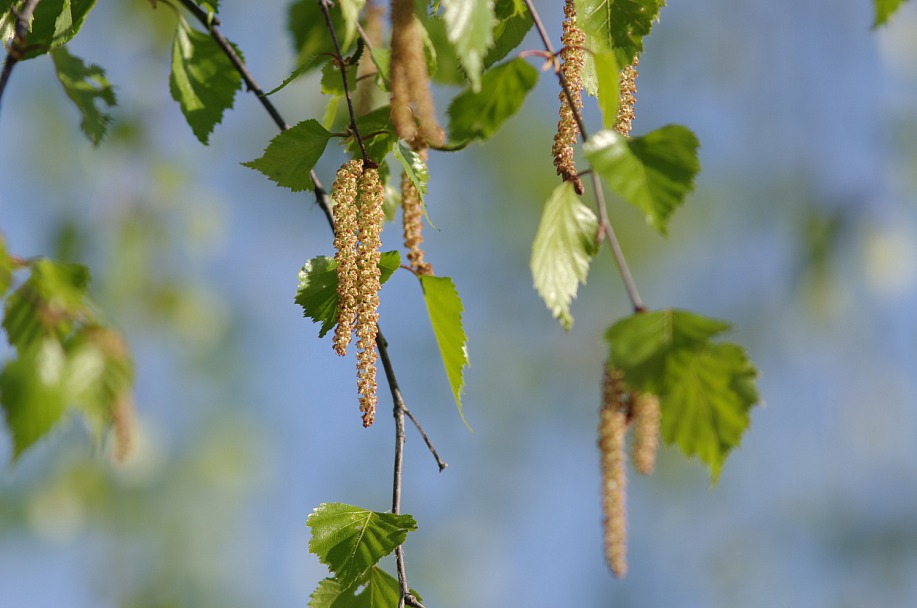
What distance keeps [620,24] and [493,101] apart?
18 cm

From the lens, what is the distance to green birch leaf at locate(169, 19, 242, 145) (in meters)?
1.34

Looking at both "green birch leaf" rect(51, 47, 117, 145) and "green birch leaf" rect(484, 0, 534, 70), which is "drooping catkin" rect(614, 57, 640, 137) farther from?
"green birch leaf" rect(51, 47, 117, 145)

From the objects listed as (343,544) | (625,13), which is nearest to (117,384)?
(343,544)

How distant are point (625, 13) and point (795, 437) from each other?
9157mm

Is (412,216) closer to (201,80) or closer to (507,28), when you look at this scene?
(507,28)

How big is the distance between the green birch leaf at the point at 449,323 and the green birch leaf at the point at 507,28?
11.2 inches

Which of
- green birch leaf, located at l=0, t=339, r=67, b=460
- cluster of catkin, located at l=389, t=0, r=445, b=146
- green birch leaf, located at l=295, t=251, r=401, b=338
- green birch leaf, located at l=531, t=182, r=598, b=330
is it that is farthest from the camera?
green birch leaf, located at l=295, t=251, r=401, b=338

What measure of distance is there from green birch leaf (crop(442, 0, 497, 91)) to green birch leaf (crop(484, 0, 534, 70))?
281mm

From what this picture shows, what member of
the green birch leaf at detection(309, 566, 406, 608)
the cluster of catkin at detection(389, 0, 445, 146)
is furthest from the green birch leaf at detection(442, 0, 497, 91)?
the green birch leaf at detection(309, 566, 406, 608)

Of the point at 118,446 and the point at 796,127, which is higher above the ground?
the point at 796,127

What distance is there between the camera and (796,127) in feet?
24.1

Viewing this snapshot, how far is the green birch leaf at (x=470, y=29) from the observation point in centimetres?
85

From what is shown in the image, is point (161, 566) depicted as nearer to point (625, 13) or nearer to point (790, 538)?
point (790, 538)

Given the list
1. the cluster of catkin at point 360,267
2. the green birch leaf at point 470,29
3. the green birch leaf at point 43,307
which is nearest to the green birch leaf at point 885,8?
the green birch leaf at point 470,29
